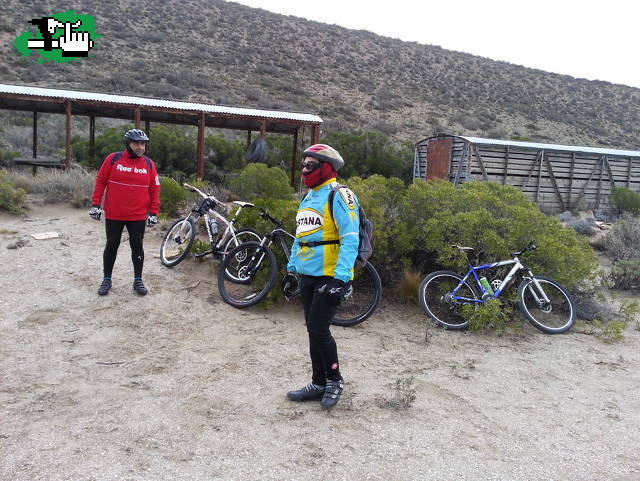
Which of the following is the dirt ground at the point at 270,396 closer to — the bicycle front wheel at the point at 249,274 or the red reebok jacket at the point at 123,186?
the bicycle front wheel at the point at 249,274

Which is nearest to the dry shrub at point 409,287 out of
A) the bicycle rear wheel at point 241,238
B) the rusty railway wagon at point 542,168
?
the bicycle rear wheel at point 241,238

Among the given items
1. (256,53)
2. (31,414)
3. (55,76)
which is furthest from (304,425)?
(256,53)

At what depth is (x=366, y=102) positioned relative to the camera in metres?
37.7

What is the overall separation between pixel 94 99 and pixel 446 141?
393 inches

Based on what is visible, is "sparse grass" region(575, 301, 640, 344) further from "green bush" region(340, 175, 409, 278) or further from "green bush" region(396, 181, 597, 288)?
"green bush" region(340, 175, 409, 278)

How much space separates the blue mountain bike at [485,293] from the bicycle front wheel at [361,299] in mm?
557

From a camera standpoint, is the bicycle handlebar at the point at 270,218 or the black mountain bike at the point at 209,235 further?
the black mountain bike at the point at 209,235

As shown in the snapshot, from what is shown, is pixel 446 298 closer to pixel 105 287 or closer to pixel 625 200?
pixel 105 287

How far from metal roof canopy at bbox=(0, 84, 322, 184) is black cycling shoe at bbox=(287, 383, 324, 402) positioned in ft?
35.6

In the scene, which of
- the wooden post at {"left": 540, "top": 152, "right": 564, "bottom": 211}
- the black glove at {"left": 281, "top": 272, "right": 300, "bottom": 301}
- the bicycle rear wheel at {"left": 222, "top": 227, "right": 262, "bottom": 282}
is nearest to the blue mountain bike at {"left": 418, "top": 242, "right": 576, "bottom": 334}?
the black glove at {"left": 281, "top": 272, "right": 300, "bottom": 301}

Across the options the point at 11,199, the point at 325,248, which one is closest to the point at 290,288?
the point at 325,248

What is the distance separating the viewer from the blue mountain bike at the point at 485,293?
581cm

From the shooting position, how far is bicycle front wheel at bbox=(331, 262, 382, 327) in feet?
18.5

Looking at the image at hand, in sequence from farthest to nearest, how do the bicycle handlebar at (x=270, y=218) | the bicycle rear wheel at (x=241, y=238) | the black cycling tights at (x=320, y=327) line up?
the bicycle rear wheel at (x=241, y=238), the bicycle handlebar at (x=270, y=218), the black cycling tights at (x=320, y=327)
